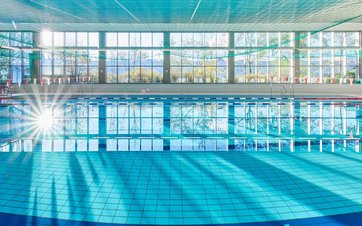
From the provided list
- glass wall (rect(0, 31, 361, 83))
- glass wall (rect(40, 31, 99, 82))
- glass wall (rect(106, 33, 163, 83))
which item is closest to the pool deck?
glass wall (rect(0, 31, 361, 83))

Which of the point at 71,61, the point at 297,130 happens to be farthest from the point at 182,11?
the point at 71,61

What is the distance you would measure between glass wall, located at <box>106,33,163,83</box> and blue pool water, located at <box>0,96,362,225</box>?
13.6 m

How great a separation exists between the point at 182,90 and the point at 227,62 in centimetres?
315

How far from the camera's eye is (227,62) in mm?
21828

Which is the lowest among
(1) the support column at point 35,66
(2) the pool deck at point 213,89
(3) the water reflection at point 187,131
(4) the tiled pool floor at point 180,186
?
(4) the tiled pool floor at point 180,186

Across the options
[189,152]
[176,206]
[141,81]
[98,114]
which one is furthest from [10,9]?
[141,81]

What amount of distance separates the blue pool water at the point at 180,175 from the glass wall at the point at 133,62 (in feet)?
44.7

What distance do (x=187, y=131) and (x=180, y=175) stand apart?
11.7ft

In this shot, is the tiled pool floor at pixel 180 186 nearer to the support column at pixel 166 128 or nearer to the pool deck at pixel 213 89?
the support column at pixel 166 128

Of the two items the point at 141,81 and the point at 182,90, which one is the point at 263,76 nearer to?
the point at 182,90

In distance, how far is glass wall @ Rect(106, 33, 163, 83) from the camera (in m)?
21.8

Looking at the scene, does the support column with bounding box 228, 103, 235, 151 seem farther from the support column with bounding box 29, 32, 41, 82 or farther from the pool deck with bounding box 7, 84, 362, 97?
the support column with bounding box 29, 32, 41, 82

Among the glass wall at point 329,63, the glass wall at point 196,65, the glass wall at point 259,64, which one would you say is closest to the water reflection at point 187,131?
the glass wall at point 196,65

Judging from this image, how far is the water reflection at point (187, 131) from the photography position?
610 centimetres
